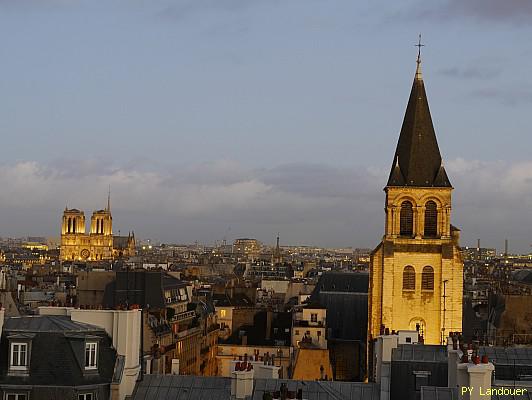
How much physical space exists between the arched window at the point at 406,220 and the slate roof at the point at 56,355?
3737 cm

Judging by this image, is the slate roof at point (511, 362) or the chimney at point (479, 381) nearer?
the chimney at point (479, 381)

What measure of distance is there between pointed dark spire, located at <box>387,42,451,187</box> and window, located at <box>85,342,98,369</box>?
3785 cm

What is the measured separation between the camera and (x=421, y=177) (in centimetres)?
6744

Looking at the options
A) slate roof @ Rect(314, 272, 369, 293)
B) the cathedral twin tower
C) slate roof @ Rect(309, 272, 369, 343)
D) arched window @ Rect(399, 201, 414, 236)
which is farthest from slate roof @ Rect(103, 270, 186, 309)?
arched window @ Rect(399, 201, 414, 236)

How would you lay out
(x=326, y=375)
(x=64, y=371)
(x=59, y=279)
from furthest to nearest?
(x=59, y=279) → (x=326, y=375) → (x=64, y=371)

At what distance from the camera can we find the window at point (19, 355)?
102 feet

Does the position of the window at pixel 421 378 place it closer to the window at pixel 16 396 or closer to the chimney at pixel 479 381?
the chimney at pixel 479 381

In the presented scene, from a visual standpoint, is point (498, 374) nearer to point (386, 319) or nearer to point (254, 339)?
point (386, 319)

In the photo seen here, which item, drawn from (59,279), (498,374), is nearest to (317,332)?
(498,374)

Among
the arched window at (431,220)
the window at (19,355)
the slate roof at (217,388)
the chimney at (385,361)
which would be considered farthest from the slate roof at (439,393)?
the arched window at (431,220)

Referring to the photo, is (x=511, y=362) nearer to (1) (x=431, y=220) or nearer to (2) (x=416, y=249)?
(2) (x=416, y=249)

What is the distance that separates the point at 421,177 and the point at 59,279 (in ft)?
280

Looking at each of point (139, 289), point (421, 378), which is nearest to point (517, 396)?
point (421, 378)

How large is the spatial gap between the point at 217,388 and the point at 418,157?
3671cm
